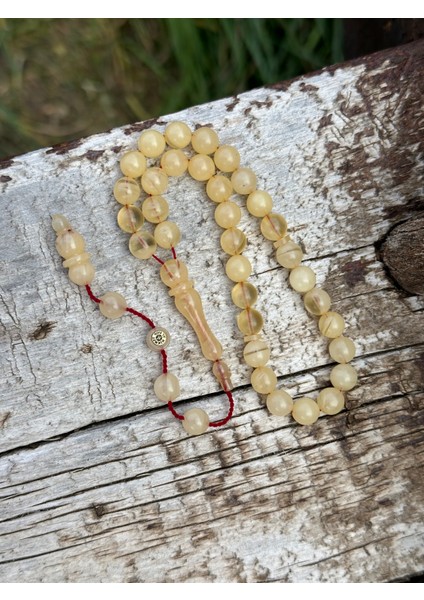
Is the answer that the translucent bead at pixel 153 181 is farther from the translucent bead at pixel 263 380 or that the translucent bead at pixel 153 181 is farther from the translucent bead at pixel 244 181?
the translucent bead at pixel 263 380

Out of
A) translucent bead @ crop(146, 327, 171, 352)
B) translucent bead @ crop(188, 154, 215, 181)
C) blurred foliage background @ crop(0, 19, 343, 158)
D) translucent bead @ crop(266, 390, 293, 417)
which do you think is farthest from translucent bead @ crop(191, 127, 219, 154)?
blurred foliage background @ crop(0, 19, 343, 158)

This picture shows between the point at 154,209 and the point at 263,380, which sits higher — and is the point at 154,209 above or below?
above

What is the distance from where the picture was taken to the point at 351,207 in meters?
1.28

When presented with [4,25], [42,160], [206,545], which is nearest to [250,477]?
[206,545]

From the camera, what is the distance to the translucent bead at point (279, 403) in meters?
1.23

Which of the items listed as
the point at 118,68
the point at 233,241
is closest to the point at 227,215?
the point at 233,241

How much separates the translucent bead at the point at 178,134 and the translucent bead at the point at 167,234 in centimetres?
15

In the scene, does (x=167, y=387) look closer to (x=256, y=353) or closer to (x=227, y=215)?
(x=256, y=353)

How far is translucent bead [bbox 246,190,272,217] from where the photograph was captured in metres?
1.25

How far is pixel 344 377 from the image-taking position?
1.24 metres

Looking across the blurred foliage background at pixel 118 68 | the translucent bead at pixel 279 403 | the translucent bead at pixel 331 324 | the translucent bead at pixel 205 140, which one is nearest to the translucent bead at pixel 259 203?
the translucent bead at pixel 205 140

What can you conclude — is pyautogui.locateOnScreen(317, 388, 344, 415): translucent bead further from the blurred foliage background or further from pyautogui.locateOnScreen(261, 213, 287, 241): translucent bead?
the blurred foliage background

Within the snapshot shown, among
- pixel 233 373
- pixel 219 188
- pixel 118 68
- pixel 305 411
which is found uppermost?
pixel 118 68

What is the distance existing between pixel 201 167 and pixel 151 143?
0.33 feet
